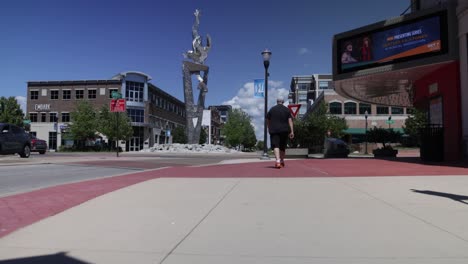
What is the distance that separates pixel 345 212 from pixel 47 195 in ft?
15.7

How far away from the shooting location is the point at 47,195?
22.1 feet

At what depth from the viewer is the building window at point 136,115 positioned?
70.6 metres

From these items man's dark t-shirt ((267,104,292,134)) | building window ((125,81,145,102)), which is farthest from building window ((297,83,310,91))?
man's dark t-shirt ((267,104,292,134))

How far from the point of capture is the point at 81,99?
7250 centimetres

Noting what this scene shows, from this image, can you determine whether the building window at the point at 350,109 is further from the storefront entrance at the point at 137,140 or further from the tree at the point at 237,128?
the storefront entrance at the point at 137,140

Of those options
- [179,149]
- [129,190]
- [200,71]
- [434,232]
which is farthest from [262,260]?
[200,71]

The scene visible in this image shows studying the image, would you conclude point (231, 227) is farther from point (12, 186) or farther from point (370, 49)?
point (370, 49)

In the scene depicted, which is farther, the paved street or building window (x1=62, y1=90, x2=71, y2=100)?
building window (x1=62, y1=90, x2=71, y2=100)

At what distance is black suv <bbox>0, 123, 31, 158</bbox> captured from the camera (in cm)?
1922

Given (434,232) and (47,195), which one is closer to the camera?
(434,232)

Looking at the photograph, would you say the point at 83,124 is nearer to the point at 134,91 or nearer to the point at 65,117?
the point at 134,91

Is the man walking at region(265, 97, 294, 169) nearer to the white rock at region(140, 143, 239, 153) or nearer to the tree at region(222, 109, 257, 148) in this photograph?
the white rock at region(140, 143, 239, 153)

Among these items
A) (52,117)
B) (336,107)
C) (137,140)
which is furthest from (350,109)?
(52,117)

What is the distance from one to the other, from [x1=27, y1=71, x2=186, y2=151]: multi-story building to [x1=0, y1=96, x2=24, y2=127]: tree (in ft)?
20.4
